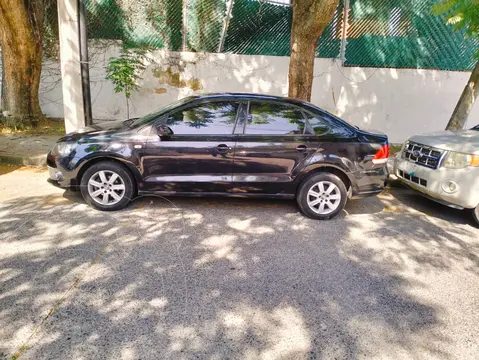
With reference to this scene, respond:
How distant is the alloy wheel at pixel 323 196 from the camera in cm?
488

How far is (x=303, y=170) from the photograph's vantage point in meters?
4.82

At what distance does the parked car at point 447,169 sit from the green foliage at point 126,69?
20.5 feet

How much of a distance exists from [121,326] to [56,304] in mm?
621

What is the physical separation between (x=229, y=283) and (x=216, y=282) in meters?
0.12

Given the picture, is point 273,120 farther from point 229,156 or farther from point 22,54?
point 22,54

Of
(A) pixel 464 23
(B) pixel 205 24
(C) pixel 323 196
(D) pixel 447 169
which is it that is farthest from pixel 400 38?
(C) pixel 323 196

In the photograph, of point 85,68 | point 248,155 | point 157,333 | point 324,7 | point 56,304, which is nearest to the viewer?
point 157,333

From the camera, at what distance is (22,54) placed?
27.0 ft

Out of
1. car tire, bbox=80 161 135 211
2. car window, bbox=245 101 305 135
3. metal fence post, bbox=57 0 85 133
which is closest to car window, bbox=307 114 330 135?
car window, bbox=245 101 305 135

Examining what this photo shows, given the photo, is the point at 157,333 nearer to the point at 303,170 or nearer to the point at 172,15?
the point at 303,170

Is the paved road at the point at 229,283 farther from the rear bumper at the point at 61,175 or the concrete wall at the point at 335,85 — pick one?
the concrete wall at the point at 335,85

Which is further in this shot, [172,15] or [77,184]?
[172,15]

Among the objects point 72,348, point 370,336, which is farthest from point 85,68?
point 370,336

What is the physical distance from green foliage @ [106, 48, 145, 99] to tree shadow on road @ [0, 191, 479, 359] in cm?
434
